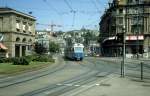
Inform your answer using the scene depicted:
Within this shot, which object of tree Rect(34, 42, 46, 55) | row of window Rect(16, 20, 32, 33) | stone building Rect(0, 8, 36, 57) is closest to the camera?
stone building Rect(0, 8, 36, 57)

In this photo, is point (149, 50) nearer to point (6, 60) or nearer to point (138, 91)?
point (6, 60)

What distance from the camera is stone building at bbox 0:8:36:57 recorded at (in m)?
67.1

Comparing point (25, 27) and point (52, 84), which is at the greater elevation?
point (25, 27)

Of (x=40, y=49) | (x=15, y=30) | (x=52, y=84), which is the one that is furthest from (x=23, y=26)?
(x=52, y=84)

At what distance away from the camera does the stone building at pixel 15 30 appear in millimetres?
67125

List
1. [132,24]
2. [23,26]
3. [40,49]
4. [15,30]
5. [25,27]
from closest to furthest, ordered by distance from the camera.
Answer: [15,30]
[40,49]
[23,26]
[25,27]
[132,24]

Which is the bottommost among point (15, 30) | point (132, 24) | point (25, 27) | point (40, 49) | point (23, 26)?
point (40, 49)

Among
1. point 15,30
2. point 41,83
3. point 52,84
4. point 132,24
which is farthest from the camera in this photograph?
point 132,24

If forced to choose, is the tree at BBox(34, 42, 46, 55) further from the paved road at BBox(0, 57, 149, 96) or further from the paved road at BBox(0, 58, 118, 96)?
the paved road at BBox(0, 58, 118, 96)

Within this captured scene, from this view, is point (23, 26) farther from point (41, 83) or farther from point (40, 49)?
point (41, 83)

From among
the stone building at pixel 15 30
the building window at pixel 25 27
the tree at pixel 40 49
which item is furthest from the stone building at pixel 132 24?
the stone building at pixel 15 30

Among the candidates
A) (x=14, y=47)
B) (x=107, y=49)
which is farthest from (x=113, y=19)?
(x=14, y=47)

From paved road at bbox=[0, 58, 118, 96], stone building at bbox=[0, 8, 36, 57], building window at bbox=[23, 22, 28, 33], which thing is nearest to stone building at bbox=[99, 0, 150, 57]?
building window at bbox=[23, 22, 28, 33]

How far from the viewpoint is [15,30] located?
226ft
